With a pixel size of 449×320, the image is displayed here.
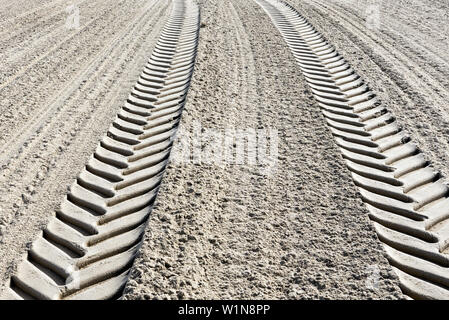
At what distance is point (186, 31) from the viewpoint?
8.02m

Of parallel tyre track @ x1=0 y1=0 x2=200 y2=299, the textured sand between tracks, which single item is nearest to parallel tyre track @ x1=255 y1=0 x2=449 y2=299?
the textured sand between tracks

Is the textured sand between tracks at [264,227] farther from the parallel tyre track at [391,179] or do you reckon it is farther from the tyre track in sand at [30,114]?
the tyre track in sand at [30,114]

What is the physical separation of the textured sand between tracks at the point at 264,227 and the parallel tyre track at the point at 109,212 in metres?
0.19

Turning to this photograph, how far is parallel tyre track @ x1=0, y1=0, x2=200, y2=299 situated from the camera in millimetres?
2670

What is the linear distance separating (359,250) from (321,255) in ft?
0.83

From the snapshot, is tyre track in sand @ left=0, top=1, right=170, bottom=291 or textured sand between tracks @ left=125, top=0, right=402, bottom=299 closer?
textured sand between tracks @ left=125, top=0, right=402, bottom=299

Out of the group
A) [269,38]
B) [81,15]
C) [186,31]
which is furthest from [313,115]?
[81,15]

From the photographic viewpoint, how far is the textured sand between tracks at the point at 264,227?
101 inches

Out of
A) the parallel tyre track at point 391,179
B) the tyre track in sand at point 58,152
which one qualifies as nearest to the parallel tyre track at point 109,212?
the tyre track in sand at point 58,152

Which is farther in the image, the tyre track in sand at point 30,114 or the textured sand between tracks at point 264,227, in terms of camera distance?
the tyre track in sand at point 30,114

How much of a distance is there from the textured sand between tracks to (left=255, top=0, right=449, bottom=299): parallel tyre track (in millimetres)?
225

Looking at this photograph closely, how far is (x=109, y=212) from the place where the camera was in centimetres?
330

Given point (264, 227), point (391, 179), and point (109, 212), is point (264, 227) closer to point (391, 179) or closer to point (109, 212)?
point (109, 212)

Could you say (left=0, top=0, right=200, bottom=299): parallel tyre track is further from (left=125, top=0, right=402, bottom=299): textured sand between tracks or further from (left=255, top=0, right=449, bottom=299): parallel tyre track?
(left=255, top=0, right=449, bottom=299): parallel tyre track
